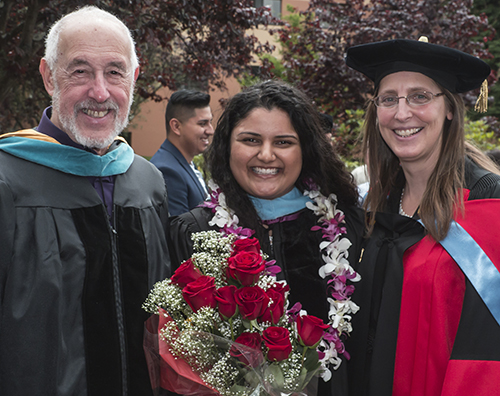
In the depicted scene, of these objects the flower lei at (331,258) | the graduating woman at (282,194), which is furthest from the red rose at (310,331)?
the graduating woman at (282,194)

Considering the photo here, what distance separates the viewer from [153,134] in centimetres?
1912

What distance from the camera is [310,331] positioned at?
1714 millimetres

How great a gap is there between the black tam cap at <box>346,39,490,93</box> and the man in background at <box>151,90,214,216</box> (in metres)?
2.30

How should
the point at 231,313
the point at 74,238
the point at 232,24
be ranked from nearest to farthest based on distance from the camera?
the point at 231,313
the point at 74,238
the point at 232,24

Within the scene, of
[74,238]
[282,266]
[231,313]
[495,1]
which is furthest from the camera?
[495,1]

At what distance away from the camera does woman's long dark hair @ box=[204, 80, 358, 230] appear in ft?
8.07

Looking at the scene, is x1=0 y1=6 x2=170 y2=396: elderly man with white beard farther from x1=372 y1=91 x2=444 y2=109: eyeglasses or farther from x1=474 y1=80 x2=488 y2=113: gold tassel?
x1=474 y1=80 x2=488 y2=113: gold tassel

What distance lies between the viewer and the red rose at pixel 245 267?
1667mm

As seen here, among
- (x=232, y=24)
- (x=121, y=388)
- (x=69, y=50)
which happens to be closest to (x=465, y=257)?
(x=121, y=388)

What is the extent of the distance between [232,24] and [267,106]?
387cm

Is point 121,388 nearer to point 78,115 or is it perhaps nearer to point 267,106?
point 78,115

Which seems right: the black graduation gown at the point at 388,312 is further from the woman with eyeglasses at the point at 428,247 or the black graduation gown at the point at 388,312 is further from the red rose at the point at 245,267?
the red rose at the point at 245,267

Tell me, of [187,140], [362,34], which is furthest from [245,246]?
[362,34]

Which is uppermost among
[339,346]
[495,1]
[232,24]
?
[495,1]
